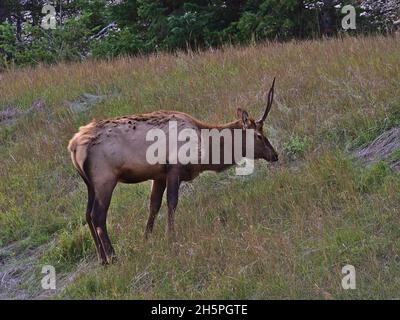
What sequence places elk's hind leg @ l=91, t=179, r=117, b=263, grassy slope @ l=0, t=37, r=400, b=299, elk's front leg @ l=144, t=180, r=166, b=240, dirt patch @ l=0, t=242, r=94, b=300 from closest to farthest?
grassy slope @ l=0, t=37, r=400, b=299
elk's hind leg @ l=91, t=179, r=117, b=263
dirt patch @ l=0, t=242, r=94, b=300
elk's front leg @ l=144, t=180, r=166, b=240

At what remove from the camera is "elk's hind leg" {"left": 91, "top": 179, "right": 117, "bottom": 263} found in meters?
9.19

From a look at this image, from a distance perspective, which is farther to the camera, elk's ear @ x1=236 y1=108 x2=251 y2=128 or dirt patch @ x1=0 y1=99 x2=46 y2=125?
dirt patch @ x1=0 y1=99 x2=46 y2=125

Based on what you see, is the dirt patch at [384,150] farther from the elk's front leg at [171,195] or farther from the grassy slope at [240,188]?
the elk's front leg at [171,195]

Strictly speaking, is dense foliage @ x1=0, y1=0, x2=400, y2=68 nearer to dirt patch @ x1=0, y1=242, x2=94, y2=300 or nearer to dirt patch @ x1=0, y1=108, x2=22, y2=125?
dirt patch @ x1=0, y1=108, x2=22, y2=125

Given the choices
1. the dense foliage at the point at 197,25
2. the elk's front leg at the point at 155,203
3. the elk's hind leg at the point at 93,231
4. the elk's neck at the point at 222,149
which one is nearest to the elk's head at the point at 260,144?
the elk's neck at the point at 222,149

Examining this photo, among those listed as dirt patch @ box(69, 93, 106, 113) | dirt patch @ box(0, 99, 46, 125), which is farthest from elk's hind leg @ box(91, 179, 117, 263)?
dirt patch @ box(0, 99, 46, 125)

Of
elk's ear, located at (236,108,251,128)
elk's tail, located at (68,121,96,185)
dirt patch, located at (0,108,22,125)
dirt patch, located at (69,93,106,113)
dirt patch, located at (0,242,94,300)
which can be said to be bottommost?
dirt patch, located at (0,242,94,300)

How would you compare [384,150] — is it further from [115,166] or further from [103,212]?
[103,212]

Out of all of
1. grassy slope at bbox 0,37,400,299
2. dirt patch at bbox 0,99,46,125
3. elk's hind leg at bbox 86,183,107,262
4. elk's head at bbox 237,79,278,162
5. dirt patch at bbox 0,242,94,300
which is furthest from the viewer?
dirt patch at bbox 0,99,46,125

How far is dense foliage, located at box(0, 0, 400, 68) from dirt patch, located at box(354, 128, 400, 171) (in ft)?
24.2

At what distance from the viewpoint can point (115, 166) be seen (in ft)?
30.4

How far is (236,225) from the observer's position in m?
9.75

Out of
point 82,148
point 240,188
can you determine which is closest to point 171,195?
point 82,148

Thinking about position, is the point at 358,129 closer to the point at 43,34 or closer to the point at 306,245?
the point at 306,245
